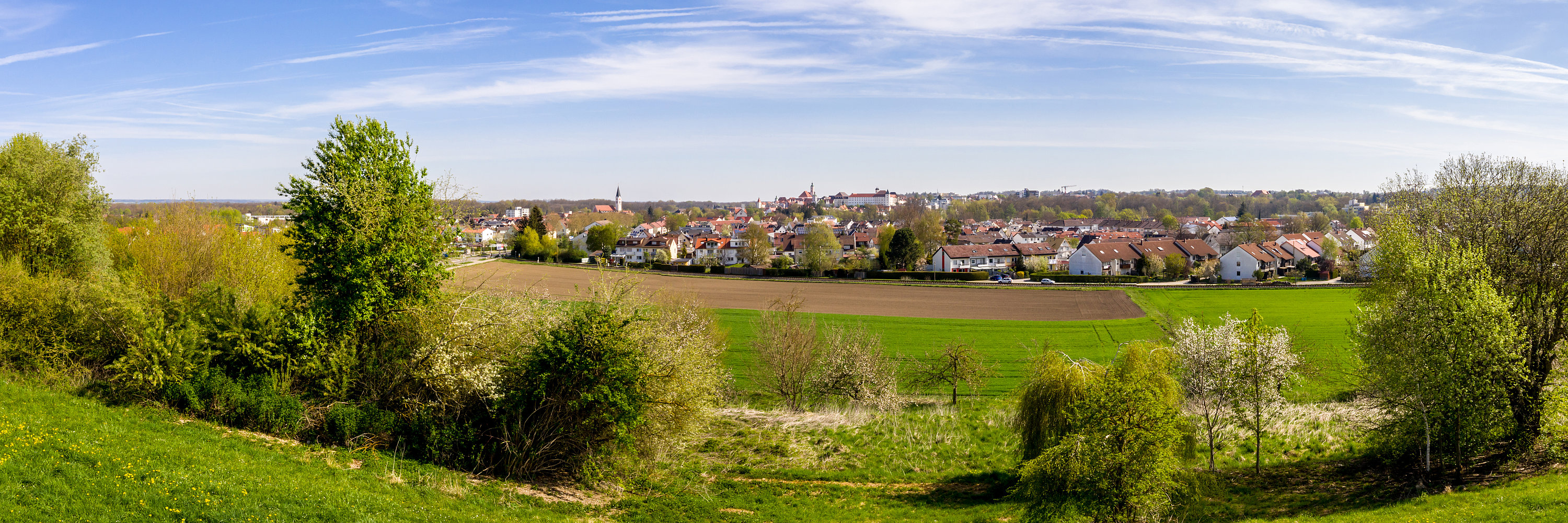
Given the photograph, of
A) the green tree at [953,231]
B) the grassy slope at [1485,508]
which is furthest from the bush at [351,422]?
the green tree at [953,231]

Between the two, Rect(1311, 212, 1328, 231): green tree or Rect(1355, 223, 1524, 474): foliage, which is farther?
Rect(1311, 212, 1328, 231): green tree

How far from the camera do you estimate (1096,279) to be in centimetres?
7475

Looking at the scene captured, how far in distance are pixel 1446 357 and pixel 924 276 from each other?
199 ft

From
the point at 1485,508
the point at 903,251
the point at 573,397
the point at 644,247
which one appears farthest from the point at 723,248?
the point at 1485,508

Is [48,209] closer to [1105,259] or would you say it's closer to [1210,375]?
[1210,375]

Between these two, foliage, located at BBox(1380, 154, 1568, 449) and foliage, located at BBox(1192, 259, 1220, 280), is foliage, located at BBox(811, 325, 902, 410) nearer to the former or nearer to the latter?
foliage, located at BBox(1380, 154, 1568, 449)

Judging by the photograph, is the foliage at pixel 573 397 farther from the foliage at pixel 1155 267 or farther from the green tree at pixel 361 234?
the foliage at pixel 1155 267

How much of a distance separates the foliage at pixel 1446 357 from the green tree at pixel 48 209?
122 ft

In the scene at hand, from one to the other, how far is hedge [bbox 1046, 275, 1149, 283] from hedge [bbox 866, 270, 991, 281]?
797 cm

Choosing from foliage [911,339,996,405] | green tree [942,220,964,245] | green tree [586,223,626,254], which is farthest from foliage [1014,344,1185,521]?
green tree [586,223,626,254]

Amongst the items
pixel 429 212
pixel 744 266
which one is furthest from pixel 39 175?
pixel 744 266

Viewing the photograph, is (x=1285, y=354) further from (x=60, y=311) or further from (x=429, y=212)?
(x=60, y=311)

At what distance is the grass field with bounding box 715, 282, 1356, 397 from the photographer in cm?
3419

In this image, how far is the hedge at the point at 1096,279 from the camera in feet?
243
